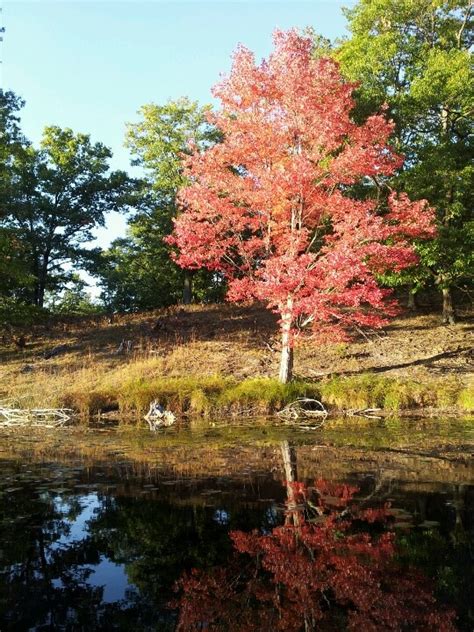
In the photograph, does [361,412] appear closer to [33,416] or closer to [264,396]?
[264,396]

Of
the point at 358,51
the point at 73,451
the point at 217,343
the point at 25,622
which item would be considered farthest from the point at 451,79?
the point at 25,622

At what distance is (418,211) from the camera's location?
43.9 feet

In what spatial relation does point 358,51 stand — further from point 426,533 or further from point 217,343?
point 426,533

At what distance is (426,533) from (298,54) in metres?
12.6

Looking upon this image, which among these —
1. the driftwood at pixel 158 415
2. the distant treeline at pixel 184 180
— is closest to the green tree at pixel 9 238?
the distant treeline at pixel 184 180

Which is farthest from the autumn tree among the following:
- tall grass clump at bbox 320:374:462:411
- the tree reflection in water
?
the tree reflection in water

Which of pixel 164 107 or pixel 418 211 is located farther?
pixel 164 107

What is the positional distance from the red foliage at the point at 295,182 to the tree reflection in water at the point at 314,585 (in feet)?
27.5

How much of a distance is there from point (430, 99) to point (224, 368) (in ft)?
38.0

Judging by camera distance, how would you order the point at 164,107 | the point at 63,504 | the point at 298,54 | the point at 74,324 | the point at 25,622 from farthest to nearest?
the point at 164,107, the point at 74,324, the point at 298,54, the point at 63,504, the point at 25,622

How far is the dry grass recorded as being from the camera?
43.0ft

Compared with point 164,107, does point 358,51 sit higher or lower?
lower

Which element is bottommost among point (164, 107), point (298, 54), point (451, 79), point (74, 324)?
point (74, 324)

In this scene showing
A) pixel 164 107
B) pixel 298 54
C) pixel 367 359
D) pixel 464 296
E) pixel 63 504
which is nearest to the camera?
pixel 63 504
